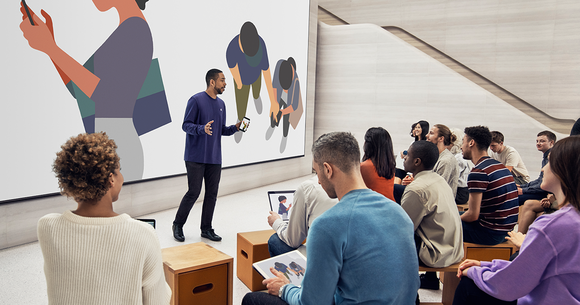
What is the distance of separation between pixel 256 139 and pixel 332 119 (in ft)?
8.84

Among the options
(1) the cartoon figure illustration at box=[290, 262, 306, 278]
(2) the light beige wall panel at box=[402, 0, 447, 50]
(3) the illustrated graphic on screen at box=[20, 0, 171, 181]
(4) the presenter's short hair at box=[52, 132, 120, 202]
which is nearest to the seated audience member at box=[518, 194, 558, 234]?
(1) the cartoon figure illustration at box=[290, 262, 306, 278]

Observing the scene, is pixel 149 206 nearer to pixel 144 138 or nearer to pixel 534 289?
pixel 144 138

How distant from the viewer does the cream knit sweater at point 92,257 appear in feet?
3.80

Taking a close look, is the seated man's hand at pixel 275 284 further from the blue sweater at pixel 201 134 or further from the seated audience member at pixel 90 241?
the blue sweater at pixel 201 134

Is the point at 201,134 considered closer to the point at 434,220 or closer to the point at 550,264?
the point at 434,220

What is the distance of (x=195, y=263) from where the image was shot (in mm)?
2176

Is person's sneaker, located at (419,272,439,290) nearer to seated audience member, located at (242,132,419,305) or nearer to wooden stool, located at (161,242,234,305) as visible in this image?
wooden stool, located at (161,242,234,305)

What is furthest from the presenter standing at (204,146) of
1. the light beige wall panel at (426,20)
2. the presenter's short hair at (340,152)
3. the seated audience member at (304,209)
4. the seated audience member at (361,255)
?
the light beige wall panel at (426,20)

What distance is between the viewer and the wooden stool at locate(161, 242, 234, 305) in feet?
6.93

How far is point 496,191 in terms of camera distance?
8.34ft

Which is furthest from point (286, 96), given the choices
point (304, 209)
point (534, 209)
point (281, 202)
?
point (304, 209)

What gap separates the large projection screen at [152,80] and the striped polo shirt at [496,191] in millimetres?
3485

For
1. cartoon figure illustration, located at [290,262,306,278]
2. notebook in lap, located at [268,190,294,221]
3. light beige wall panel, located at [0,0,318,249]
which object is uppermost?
notebook in lap, located at [268,190,294,221]

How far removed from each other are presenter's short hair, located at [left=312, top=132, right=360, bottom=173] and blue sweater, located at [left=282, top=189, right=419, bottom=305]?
18 centimetres
